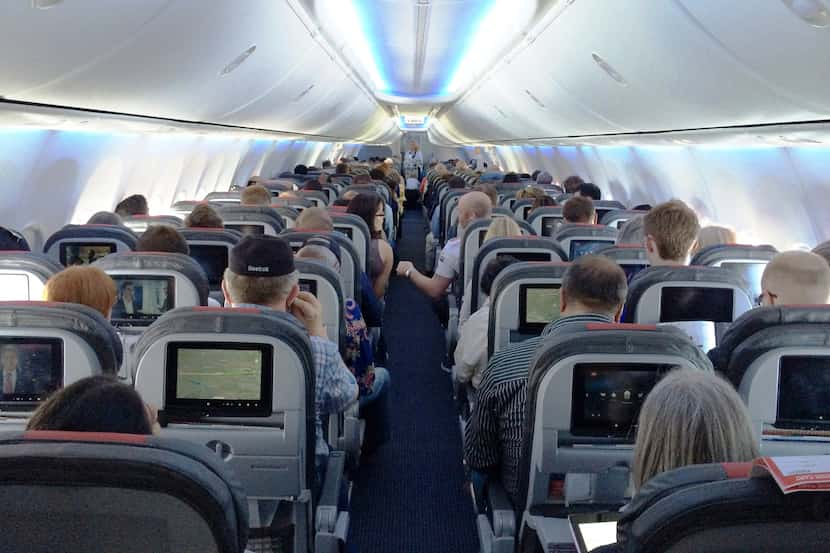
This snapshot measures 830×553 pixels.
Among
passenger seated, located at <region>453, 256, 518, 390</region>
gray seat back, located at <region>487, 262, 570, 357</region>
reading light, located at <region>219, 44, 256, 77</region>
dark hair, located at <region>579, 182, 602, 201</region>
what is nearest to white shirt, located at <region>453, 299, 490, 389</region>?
passenger seated, located at <region>453, 256, 518, 390</region>

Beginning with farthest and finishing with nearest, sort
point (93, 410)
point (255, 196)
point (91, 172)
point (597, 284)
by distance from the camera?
point (91, 172) < point (255, 196) < point (597, 284) < point (93, 410)

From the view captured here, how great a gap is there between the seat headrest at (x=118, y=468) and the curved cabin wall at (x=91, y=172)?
778 centimetres

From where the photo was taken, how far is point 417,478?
20.2 ft

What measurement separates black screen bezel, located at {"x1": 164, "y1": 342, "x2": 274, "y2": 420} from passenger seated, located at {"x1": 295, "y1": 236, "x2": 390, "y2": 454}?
2.21 meters

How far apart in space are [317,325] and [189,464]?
266 cm

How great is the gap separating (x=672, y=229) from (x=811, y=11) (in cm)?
148

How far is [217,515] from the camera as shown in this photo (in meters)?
1.90

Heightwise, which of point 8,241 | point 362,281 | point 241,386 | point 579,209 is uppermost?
point 579,209

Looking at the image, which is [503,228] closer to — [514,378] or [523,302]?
[523,302]

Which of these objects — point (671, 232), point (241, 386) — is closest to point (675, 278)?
point (671, 232)

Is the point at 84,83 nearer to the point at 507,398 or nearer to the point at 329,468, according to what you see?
the point at 329,468

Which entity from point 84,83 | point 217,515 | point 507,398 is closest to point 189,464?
point 217,515

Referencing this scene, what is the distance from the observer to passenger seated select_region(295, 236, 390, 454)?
19.6 ft

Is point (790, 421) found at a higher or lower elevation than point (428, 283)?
lower
